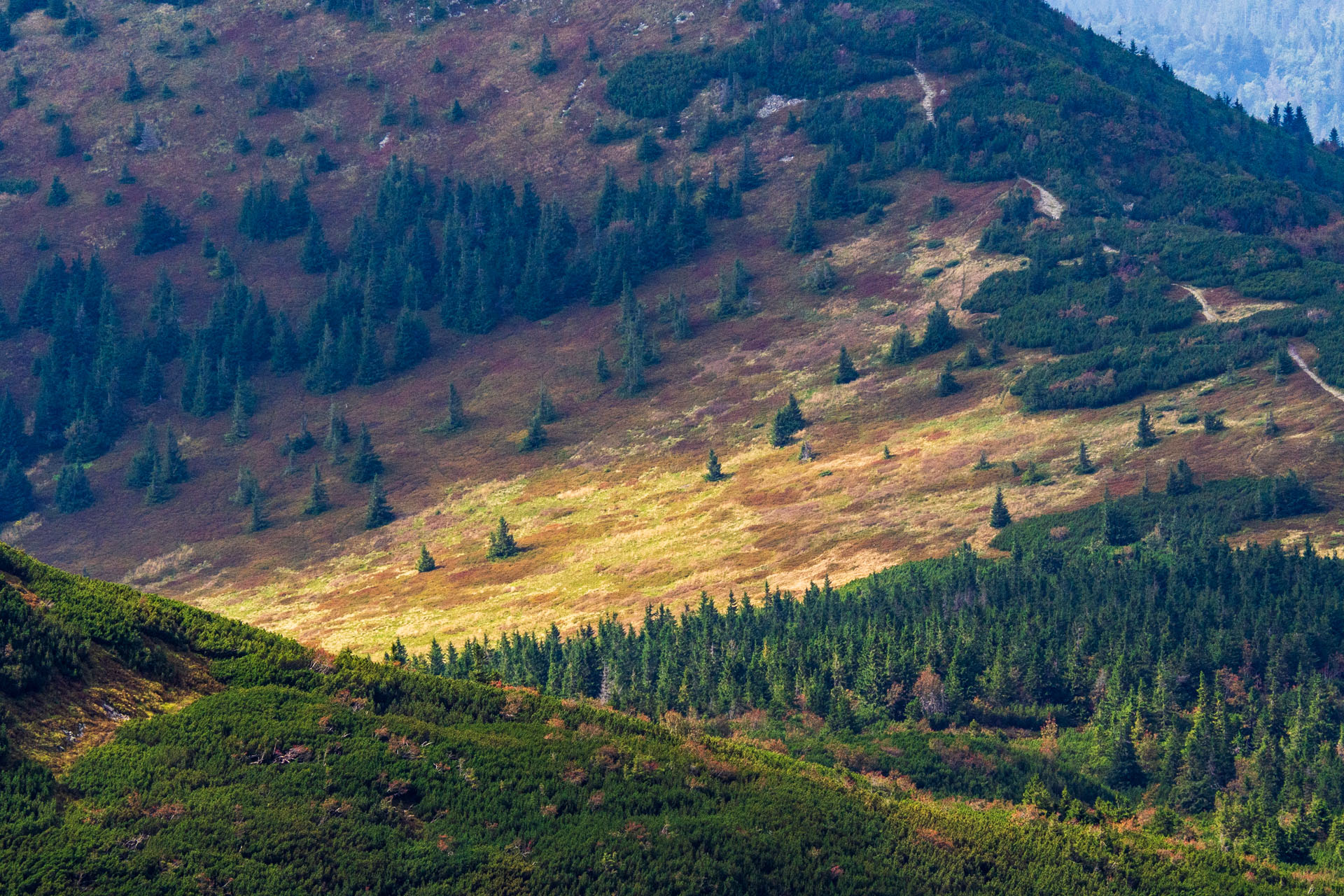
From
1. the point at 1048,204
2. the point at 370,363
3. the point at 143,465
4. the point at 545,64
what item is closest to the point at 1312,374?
the point at 1048,204

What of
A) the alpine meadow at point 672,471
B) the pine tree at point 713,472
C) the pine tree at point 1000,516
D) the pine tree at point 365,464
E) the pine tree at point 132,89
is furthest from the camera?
the pine tree at point 132,89

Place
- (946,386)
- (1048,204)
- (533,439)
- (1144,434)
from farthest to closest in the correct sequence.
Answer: (1048,204) → (533,439) → (946,386) → (1144,434)

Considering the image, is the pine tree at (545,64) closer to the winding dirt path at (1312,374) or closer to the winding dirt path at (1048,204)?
the winding dirt path at (1048,204)

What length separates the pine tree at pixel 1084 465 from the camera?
102125 mm

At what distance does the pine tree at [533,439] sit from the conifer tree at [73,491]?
1824 inches

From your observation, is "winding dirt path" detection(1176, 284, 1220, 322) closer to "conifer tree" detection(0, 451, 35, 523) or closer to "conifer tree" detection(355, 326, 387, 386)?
"conifer tree" detection(355, 326, 387, 386)

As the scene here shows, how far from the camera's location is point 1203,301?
428 ft

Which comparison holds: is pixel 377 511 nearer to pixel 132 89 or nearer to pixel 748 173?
pixel 748 173

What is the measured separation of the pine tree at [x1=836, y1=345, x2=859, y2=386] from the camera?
135000 millimetres

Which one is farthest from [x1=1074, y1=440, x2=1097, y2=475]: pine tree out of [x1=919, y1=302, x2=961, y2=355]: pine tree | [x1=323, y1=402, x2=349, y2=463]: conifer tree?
[x1=323, y1=402, x2=349, y2=463]: conifer tree

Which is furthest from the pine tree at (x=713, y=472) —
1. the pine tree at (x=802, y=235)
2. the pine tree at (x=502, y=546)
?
the pine tree at (x=802, y=235)

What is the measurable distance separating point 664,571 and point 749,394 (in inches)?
1560

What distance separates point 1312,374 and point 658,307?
247ft

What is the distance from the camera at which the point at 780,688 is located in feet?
207
